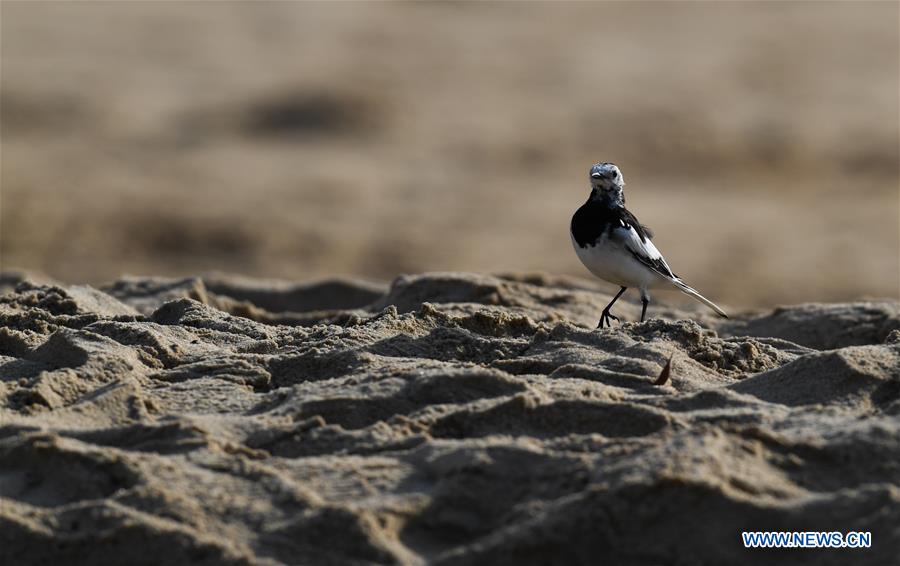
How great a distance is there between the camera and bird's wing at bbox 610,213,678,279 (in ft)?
18.3

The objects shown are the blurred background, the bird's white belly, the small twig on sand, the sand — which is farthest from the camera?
the blurred background

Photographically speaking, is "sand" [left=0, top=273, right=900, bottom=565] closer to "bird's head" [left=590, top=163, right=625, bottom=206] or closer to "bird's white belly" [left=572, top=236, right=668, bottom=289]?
"bird's white belly" [left=572, top=236, right=668, bottom=289]

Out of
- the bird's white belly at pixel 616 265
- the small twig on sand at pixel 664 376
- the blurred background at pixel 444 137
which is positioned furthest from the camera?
the blurred background at pixel 444 137

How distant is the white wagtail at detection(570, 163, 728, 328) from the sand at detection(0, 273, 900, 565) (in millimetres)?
671

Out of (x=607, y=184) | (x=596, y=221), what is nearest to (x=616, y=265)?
(x=596, y=221)

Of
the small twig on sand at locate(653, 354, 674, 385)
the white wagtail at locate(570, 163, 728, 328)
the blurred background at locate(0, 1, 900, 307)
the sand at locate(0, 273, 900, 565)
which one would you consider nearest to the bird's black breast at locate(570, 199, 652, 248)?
the white wagtail at locate(570, 163, 728, 328)

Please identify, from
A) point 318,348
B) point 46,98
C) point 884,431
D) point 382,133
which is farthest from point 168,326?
point 46,98

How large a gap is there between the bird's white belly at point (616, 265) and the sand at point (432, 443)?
660 millimetres

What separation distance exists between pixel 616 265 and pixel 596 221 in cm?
22

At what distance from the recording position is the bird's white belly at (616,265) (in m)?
5.58

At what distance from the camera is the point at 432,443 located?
146 inches

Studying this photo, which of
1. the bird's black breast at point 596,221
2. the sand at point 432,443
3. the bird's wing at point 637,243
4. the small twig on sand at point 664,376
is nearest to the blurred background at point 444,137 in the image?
the bird's wing at point 637,243

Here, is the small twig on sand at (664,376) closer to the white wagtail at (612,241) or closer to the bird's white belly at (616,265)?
the white wagtail at (612,241)

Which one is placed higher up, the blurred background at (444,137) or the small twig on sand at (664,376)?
the blurred background at (444,137)
